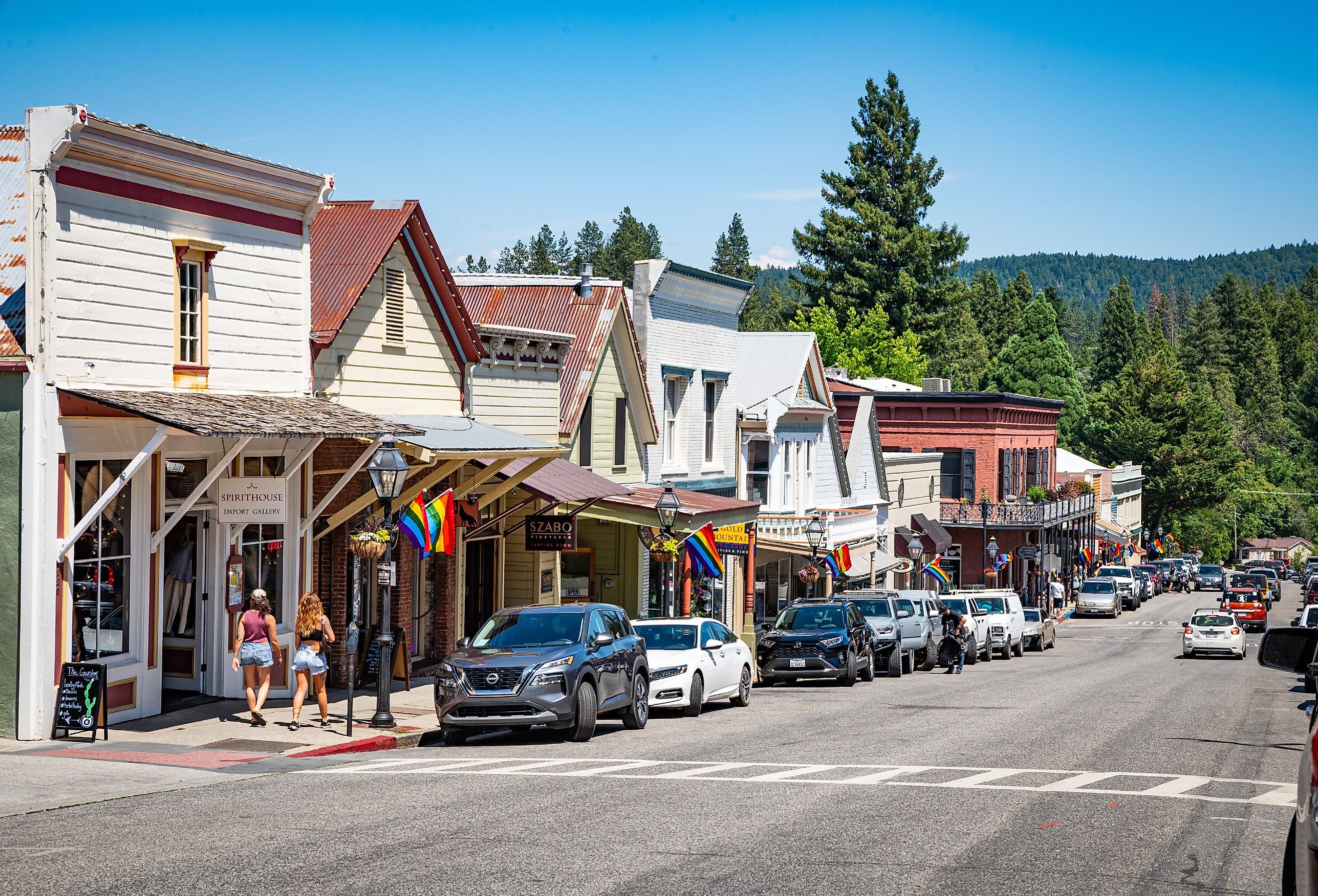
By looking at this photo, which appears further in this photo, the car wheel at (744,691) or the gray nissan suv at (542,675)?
the car wheel at (744,691)

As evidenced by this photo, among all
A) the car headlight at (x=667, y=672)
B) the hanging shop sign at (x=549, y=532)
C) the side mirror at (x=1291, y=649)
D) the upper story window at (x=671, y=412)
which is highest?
the upper story window at (x=671, y=412)

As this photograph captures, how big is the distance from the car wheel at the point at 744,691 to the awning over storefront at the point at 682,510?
4577 mm

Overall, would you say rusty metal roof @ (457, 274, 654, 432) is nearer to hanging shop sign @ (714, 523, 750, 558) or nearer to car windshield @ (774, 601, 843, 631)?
hanging shop sign @ (714, 523, 750, 558)

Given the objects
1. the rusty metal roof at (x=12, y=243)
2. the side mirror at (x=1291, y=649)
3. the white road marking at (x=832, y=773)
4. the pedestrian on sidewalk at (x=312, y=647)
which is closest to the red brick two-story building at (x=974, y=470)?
the pedestrian on sidewalk at (x=312, y=647)

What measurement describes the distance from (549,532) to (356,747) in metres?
9.69

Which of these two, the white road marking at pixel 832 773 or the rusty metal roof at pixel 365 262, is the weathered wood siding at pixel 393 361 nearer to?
the rusty metal roof at pixel 365 262

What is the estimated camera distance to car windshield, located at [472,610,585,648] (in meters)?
19.3

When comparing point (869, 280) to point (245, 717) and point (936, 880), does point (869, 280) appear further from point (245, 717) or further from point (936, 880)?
point (936, 880)

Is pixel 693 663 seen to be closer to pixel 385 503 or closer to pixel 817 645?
pixel 385 503

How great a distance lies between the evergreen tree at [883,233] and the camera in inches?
3634

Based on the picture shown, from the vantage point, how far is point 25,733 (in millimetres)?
16844

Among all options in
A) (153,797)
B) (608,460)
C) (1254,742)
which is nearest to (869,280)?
(608,460)

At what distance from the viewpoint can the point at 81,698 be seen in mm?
16766

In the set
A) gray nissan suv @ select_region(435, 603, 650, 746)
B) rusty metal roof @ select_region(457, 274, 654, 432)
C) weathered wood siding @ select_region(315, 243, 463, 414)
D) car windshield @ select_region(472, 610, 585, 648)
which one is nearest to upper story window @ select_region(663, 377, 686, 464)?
rusty metal roof @ select_region(457, 274, 654, 432)
